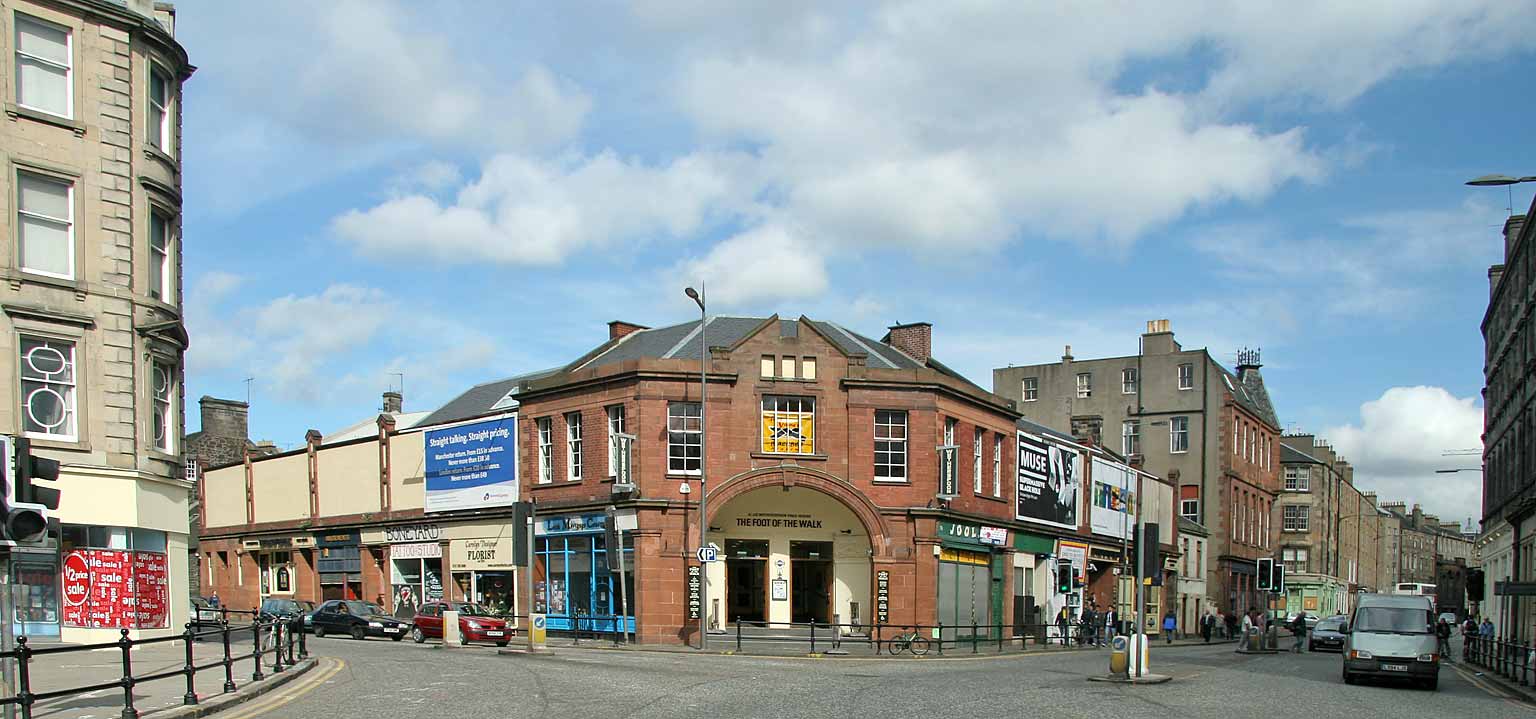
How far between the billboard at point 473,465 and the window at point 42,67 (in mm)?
19415

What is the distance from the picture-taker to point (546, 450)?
40656 millimetres

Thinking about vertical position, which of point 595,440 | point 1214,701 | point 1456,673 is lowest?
point 1456,673

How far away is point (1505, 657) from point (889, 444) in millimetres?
17059

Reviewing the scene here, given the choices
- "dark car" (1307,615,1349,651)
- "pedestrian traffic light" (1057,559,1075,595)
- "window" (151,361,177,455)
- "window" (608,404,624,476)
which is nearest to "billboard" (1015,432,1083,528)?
"pedestrian traffic light" (1057,559,1075,595)

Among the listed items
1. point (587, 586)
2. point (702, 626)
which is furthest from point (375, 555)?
point (702, 626)

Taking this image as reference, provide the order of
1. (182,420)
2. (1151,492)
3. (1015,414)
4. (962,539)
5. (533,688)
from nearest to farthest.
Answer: (533,688)
(182,420)
(962,539)
(1015,414)
(1151,492)

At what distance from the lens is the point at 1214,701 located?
1908cm

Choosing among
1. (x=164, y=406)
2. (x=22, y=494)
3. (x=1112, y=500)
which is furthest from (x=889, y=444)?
(x=22, y=494)

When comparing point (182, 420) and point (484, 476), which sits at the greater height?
point (182, 420)

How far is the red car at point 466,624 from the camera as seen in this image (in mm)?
34031

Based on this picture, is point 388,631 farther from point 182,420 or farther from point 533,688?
point 533,688

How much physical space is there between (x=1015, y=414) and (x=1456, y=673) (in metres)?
16.0

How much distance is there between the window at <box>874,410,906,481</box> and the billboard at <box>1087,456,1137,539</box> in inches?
630

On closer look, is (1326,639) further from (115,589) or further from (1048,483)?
(115,589)
